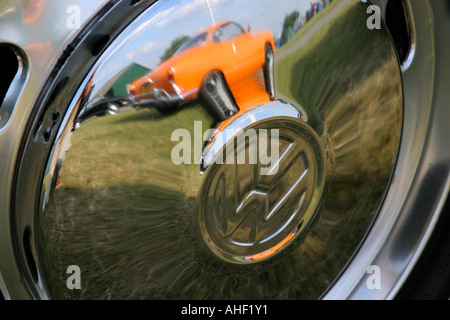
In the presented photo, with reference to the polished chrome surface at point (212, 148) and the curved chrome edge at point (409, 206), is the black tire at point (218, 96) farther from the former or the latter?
the curved chrome edge at point (409, 206)

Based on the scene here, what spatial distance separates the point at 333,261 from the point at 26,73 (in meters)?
0.83

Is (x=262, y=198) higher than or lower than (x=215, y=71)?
lower

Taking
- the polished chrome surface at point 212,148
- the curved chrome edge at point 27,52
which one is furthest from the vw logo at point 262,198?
the curved chrome edge at point 27,52

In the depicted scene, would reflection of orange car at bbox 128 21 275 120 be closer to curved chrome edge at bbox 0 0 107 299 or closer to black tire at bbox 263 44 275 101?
black tire at bbox 263 44 275 101

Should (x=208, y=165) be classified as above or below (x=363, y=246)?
above

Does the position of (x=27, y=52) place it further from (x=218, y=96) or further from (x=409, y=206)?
(x=409, y=206)

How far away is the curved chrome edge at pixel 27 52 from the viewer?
0.72 metres

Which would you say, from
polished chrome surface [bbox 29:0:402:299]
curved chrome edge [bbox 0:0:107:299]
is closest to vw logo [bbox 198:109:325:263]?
polished chrome surface [bbox 29:0:402:299]

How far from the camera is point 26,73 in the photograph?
0.74 m

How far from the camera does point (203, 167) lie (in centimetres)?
88

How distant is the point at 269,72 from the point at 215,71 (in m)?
0.11

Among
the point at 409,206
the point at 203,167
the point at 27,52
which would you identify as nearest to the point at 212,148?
the point at 203,167

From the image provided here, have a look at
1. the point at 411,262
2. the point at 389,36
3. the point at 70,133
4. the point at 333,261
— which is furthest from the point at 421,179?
the point at 70,133

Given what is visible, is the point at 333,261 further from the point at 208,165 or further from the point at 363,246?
the point at 208,165
